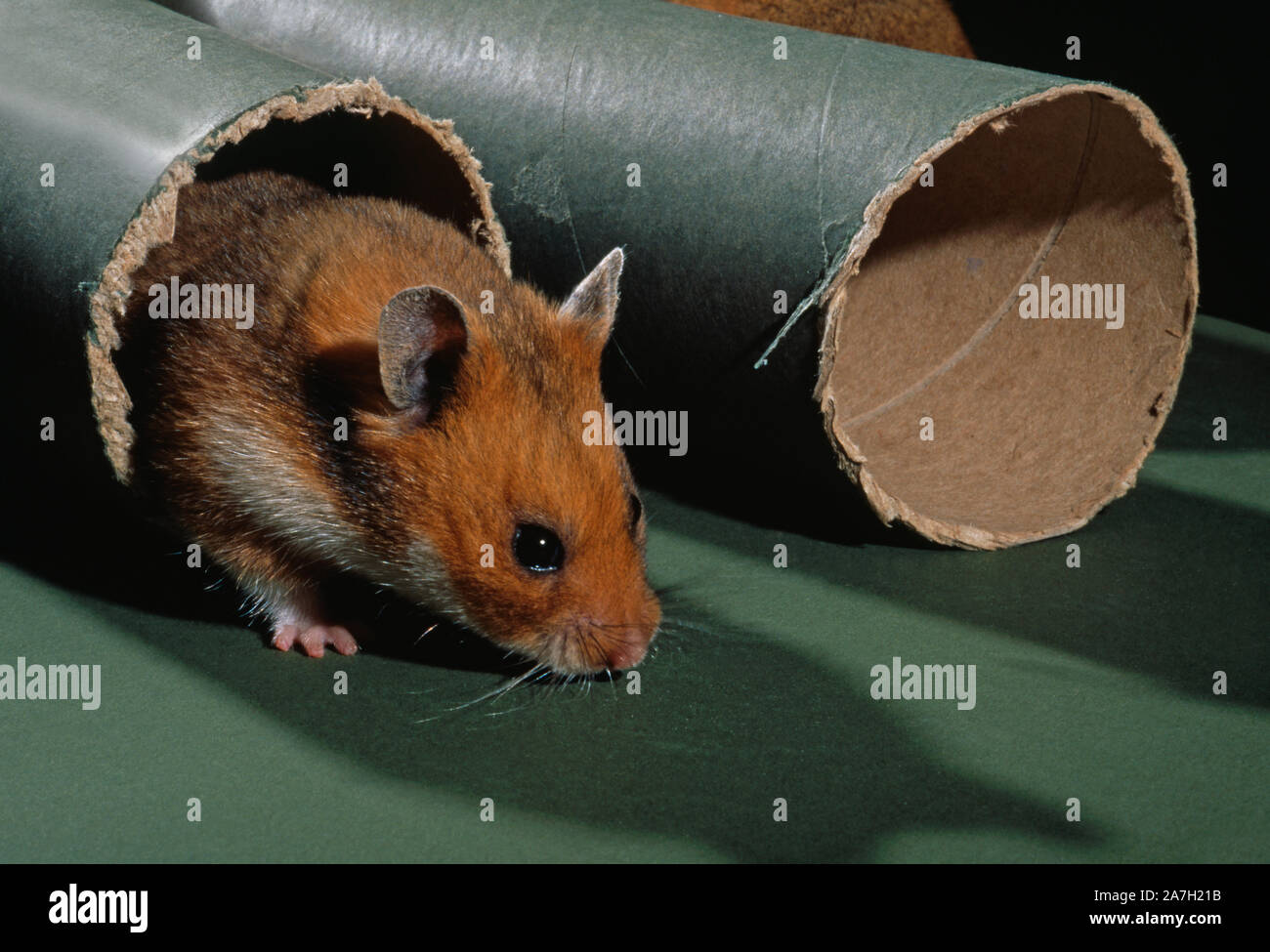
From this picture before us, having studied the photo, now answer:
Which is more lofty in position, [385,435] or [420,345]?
[420,345]

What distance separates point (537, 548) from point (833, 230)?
137 centimetres

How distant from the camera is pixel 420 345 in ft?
11.3

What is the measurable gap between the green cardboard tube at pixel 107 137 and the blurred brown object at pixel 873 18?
9.66 ft

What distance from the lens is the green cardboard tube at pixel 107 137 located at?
142 inches

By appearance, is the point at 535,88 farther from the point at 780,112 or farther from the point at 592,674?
the point at 592,674

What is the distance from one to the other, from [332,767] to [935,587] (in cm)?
198

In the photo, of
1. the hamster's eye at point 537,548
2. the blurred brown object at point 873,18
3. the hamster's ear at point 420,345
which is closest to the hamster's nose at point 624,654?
the hamster's eye at point 537,548

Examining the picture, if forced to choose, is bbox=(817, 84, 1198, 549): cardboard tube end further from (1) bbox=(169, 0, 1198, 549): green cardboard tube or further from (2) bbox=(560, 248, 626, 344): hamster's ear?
(2) bbox=(560, 248, 626, 344): hamster's ear

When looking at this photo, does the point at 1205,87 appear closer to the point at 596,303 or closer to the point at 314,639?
the point at 596,303

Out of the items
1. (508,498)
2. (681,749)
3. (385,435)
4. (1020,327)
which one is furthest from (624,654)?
(1020,327)

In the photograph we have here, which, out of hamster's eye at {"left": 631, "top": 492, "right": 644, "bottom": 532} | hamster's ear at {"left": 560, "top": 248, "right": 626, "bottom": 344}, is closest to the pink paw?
hamster's eye at {"left": 631, "top": 492, "right": 644, "bottom": 532}

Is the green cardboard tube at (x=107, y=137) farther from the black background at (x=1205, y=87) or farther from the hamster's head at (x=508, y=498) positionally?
the black background at (x=1205, y=87)

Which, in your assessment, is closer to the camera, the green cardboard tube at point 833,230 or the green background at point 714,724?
the green background at point 714,724

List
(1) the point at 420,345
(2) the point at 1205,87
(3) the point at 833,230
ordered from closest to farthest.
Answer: (1) the point at 420,345 < (3) the point at 833,230 < (2) the point at 1205,87
